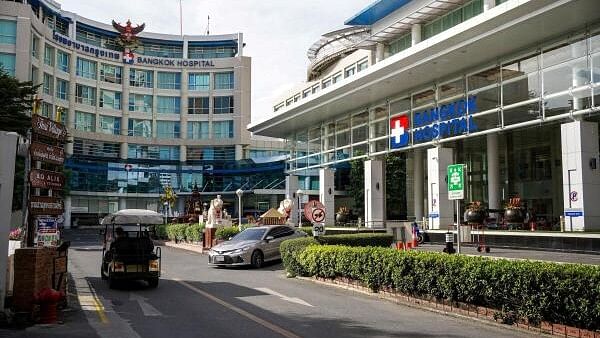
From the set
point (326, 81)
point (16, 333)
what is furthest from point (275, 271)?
point (326, 81)

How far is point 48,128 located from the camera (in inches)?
464

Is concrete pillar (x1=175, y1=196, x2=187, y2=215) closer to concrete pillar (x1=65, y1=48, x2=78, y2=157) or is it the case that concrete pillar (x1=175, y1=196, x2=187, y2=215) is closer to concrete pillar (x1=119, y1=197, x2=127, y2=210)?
concrete pillar (x1=119, y1=197, x2=127, y2=210)

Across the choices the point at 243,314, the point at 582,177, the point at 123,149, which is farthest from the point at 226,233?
the point at 123,149

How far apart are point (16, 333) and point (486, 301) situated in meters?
7.88

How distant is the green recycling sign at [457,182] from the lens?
13.0 metres

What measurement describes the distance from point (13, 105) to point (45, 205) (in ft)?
75.4

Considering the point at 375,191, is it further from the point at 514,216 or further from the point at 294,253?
the point at 294,253

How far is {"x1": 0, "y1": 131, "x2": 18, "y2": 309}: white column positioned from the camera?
9.98m

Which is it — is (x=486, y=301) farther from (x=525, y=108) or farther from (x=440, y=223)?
(x=440, y=223)

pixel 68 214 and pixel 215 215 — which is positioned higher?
pixel 215 215

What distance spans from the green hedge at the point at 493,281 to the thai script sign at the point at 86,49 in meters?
63.5

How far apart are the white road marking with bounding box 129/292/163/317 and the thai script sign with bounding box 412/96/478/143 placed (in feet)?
57.2

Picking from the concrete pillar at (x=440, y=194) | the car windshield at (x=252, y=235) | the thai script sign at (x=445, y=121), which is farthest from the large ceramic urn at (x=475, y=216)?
the car windshield at (x=252, y=235)

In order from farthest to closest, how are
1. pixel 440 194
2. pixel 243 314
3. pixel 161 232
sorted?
pixel 161 232
pixel 440 194
pixel 243 314
